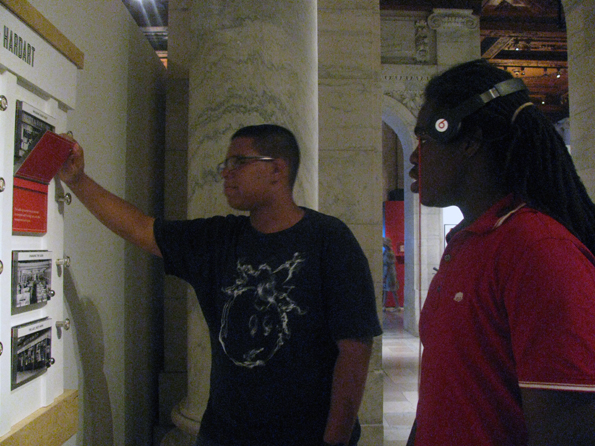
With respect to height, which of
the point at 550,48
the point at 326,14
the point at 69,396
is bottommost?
the point at 69,396

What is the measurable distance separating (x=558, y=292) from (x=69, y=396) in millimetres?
1657

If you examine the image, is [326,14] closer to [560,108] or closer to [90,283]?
[90,283]

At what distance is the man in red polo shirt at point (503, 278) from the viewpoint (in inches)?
32.0

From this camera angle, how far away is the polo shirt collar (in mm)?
1035

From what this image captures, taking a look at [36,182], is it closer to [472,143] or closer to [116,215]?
[116,215]

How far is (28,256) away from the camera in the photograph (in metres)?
1.48

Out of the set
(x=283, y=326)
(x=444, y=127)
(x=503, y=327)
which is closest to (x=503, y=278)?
(x=503, y=327)

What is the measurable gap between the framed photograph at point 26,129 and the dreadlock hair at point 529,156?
4.04 feet

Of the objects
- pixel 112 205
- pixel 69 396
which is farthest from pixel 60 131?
pixel 69 396

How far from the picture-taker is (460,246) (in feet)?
3.94

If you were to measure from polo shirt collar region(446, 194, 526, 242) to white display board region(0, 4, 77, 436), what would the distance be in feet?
4.18

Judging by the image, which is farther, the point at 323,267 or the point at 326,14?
the point at 326,14

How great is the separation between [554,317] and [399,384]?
18.9 ft

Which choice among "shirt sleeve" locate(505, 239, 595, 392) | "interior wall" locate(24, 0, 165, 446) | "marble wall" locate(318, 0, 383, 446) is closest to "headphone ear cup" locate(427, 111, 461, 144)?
"shirt sleeve" locate(505, 239, 595, 392)
